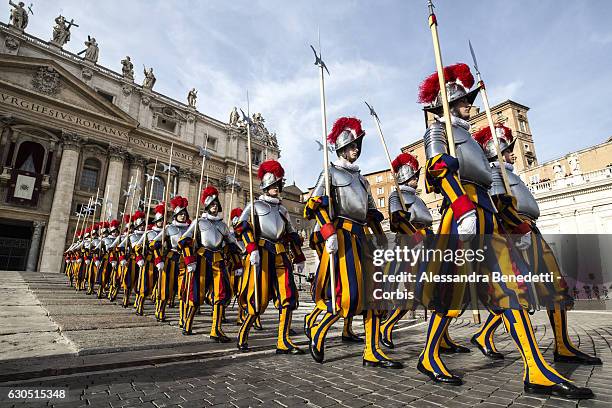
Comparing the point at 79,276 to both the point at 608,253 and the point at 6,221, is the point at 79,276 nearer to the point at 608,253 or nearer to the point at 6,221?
the point at 6,221

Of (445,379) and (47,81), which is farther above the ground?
(47,81)

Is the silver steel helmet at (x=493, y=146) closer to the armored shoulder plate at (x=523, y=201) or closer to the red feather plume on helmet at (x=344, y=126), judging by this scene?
the armored shoulder plate at (x=523, y=201)

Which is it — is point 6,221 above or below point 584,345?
above

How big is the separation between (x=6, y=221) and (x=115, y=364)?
98.6ft

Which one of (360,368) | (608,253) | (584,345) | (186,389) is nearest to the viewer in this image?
(186,389)

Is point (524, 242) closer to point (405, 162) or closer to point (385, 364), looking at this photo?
point (385, 364)

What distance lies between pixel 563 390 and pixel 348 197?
2.60 meters

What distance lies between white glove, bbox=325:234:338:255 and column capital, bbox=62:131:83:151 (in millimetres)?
31636

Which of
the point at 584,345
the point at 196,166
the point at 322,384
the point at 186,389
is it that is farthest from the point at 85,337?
the point at 196,166

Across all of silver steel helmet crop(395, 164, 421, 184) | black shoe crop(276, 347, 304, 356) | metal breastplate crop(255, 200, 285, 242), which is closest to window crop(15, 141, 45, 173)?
metal breastplate crop(255, 200, 285, 242)

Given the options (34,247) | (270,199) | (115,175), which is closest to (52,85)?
(115,175)

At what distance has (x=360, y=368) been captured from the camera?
3510 millimetres

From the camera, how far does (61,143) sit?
27.1 metres

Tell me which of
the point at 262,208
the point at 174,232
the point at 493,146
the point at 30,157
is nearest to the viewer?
the point at 493,146
